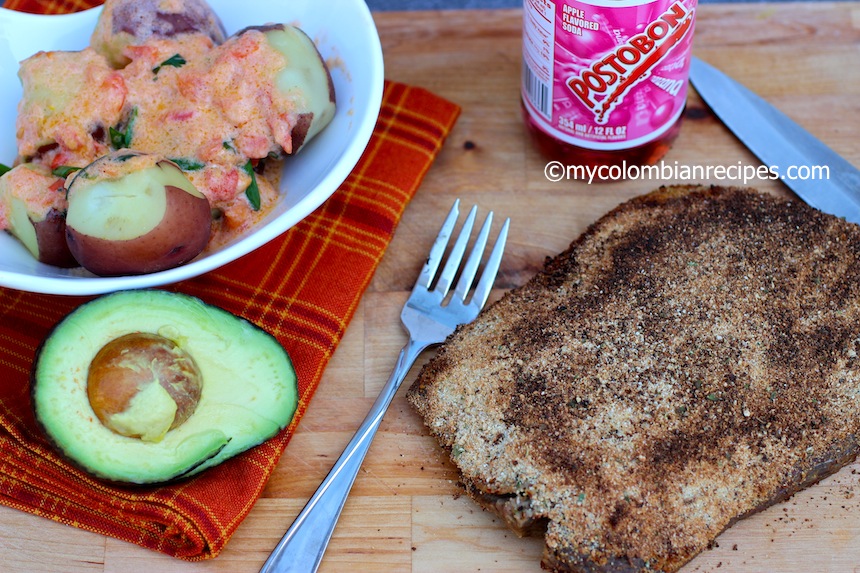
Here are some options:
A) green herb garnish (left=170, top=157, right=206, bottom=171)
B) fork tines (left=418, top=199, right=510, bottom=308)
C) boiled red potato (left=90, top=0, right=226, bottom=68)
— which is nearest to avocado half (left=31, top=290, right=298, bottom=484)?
green herb garnish (left=170, top=157, right=206, bottom=171)

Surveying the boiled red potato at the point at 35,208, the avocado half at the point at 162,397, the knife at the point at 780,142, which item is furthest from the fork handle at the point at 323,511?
the knife at the point at 780,142

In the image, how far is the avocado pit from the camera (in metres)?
1.46

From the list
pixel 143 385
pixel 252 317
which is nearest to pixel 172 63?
pixel 252 317

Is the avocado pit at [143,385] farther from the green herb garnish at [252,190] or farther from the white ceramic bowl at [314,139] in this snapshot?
the green herb garnish at [252,190]

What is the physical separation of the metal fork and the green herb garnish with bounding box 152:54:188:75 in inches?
24.4

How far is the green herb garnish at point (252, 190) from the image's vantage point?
1671 millimetres

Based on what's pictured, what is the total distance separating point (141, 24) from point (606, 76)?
2.98 feet

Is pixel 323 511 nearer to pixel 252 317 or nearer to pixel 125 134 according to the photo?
pixel 252 317

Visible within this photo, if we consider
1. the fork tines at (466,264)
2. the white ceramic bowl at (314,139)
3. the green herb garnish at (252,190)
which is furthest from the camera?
the fork tines at (466,264)

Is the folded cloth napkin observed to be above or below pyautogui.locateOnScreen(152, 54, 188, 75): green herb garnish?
below

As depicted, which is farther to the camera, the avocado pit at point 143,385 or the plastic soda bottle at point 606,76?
the plastic soda bottle at point 606,76

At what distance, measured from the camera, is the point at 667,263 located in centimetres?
178

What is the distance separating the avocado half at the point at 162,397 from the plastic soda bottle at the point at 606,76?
2.61ft

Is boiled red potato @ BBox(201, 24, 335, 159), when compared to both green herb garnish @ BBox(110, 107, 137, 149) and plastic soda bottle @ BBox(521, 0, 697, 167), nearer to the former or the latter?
green herb garnish @ BBox(110, 107, 137, 149)
